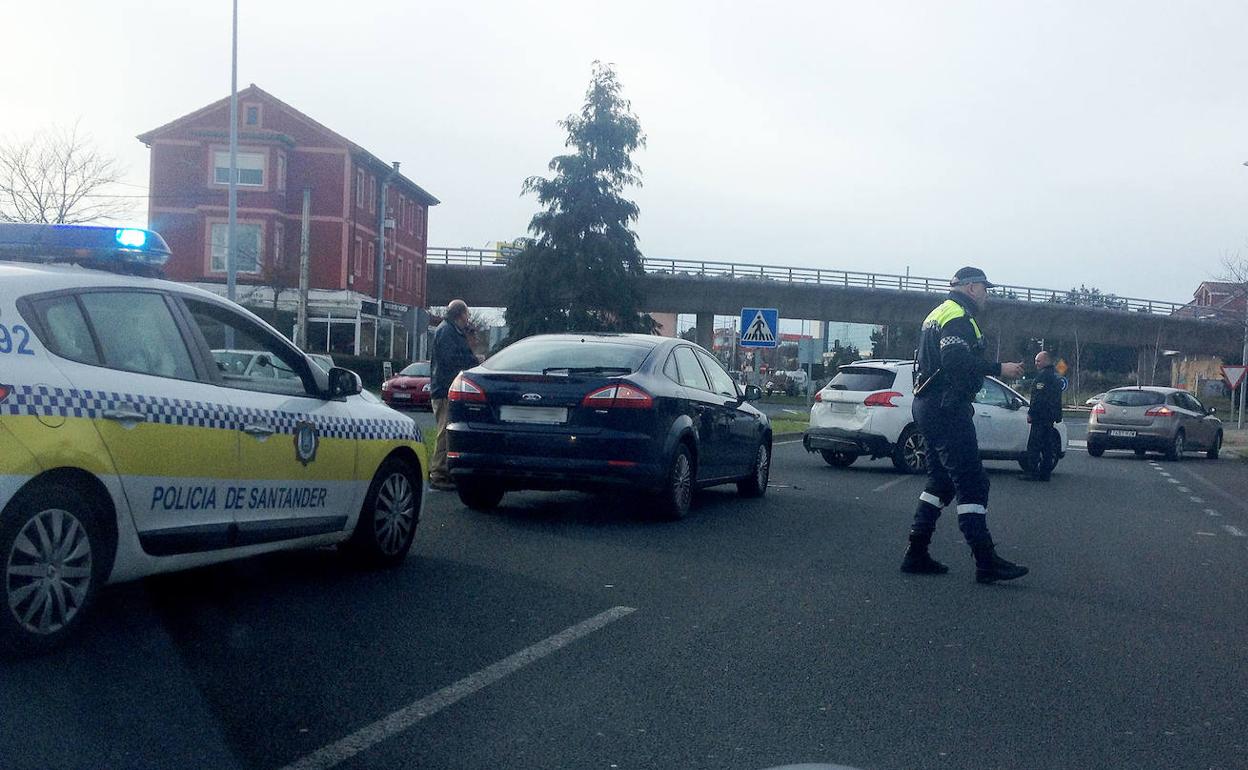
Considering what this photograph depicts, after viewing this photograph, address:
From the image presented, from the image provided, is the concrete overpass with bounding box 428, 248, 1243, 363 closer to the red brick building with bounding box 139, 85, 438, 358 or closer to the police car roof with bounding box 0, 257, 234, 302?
the red brick building with bounding box 139, 85, 438, 358

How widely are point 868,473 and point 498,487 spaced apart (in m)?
8.40

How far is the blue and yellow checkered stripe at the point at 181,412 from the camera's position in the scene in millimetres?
5023

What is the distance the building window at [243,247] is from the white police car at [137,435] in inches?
1752

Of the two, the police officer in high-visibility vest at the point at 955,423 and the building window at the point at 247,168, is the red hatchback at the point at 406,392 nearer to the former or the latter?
the building window at the point at 247,168

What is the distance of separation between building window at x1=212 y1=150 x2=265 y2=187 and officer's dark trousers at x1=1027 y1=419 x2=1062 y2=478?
39.8 metres

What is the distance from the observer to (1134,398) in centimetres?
2625

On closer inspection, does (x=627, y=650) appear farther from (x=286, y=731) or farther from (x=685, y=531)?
(x=685, y=531)

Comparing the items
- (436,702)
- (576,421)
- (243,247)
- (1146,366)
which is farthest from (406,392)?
(1146,366)

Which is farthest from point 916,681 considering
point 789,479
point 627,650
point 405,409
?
point 405,409

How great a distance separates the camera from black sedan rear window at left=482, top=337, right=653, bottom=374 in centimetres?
1032

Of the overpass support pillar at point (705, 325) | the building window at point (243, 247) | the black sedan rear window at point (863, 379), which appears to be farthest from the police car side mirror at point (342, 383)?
the overpass support pillar at point (705, 325)

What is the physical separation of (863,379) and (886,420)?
882 mm

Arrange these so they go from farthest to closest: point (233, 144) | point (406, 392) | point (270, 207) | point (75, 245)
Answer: point (270, 207), point (406, 392), point (233, 144), point (75, 245)

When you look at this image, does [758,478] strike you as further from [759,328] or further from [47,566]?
[759,328]
